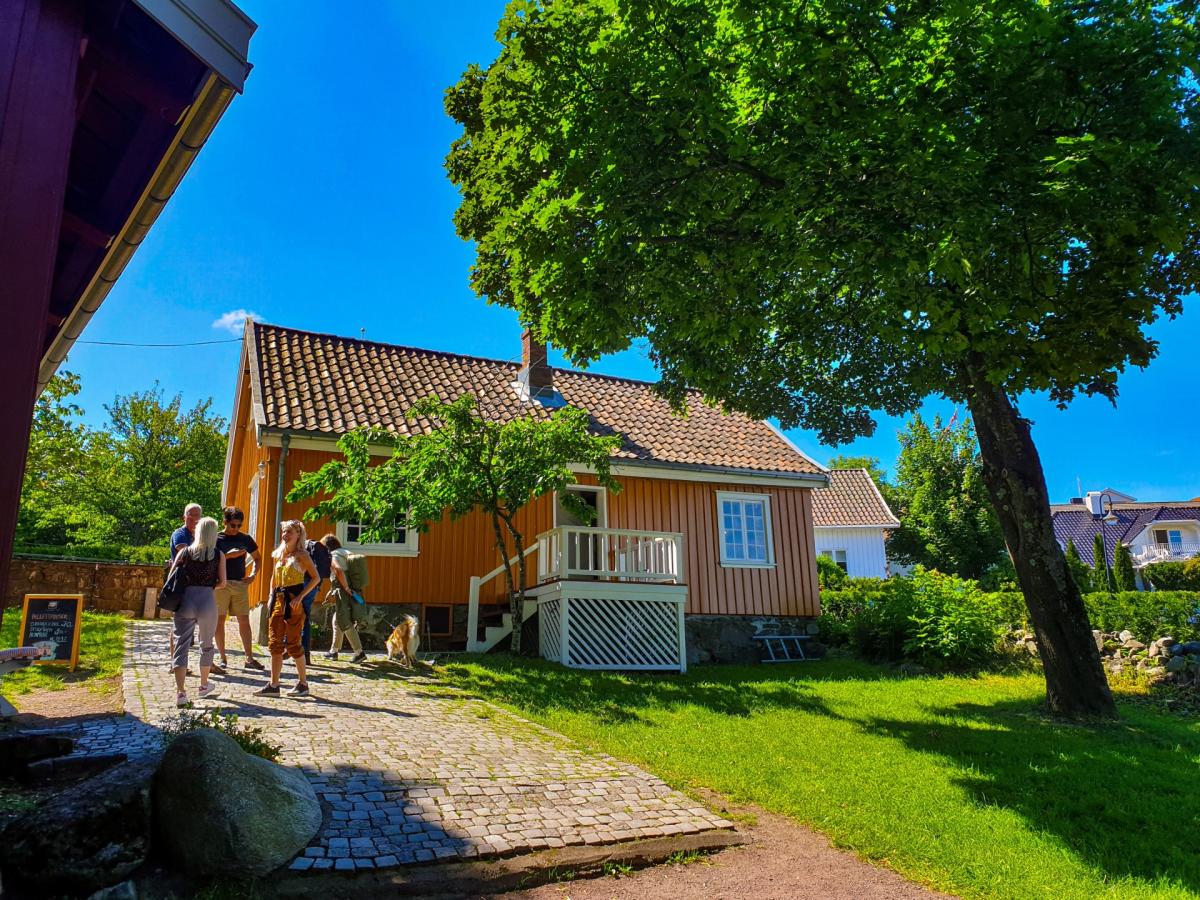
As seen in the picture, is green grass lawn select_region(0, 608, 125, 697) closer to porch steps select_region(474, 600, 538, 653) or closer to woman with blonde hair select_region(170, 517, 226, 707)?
woman with blonde hair select_region(170, 517, 226, 707)

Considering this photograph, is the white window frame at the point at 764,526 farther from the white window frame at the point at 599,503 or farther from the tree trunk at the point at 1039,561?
the tree trunk at the point at 1039,561

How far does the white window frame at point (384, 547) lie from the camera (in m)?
13.5

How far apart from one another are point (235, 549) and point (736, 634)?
10444mm

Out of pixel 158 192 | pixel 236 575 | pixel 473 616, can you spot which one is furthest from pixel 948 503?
pixel 158 192

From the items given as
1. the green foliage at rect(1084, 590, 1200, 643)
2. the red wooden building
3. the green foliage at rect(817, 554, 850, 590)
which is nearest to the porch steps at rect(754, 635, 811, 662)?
the green foliage at rect(1084, 590, 1200, 643)

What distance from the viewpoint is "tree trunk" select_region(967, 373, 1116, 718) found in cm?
913

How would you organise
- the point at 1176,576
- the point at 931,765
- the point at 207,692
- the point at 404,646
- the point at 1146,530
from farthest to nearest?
the point at 1146,530 < the point at 1176,576 < the point at 404,646 < the point at 207,692 < the point at 931,765

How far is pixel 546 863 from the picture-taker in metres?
4.31

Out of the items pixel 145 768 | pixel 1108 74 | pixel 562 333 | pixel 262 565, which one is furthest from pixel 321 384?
pixel 1108 74

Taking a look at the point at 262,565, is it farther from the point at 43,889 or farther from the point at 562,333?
the point at 43,889

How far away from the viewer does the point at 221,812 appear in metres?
3.92

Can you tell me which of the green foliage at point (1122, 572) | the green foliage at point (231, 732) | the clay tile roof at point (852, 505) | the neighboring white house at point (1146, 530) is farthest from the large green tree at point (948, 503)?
the green foliage at point (231, 732)

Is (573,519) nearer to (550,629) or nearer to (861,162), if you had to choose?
(550,629)

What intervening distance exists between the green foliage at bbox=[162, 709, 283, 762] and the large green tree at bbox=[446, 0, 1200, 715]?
4.64 m
